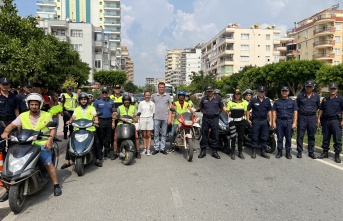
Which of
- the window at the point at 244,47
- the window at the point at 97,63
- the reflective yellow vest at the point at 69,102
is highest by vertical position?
the window at the point at 244,47

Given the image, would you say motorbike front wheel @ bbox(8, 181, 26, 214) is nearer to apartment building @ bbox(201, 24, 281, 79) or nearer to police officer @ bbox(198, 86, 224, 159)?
police officer @ bbox(198, 86, 224, 159)

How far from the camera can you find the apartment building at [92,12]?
7950 centimetres

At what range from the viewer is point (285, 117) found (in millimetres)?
7355

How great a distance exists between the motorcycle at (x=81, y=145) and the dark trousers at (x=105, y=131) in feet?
3.59

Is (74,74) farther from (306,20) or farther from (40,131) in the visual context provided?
(306,20)

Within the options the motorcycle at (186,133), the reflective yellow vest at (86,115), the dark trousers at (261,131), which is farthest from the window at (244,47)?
the reflective yellow vest at (86,115)

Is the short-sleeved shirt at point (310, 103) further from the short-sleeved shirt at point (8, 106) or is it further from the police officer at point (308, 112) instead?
the short-sleeved shirt at point (8, 106)

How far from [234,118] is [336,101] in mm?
A: 2502

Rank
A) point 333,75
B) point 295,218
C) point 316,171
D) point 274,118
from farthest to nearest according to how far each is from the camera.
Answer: point 333,75 < point 274,118 < point 316,171 < point 295,218

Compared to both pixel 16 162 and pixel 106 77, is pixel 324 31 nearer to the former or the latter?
pixel 106 77

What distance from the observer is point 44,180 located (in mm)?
4859

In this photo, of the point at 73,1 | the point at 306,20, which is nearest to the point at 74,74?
the point at 73,1

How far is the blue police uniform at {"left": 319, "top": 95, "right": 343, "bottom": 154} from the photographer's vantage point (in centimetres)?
702

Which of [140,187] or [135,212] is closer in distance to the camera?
[135,212]
